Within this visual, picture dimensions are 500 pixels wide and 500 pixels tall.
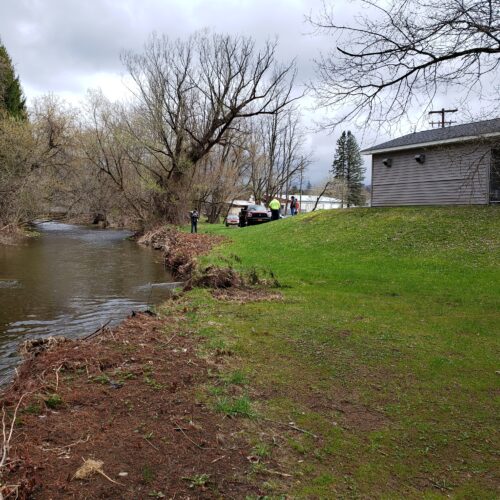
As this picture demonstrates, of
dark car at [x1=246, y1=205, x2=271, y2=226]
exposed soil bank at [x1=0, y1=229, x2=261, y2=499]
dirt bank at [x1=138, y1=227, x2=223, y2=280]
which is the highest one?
dark car at [x1=246, y1=205, x2=271, y2=226]

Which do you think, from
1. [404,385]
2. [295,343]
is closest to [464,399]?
[404,385]

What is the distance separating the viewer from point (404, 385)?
5102mm

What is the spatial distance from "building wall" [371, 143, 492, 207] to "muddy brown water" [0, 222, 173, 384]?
12331mm

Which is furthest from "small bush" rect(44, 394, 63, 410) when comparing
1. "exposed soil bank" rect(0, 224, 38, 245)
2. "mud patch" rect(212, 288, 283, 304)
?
"exposed soil bank" rect(0, 224, 38, 245)

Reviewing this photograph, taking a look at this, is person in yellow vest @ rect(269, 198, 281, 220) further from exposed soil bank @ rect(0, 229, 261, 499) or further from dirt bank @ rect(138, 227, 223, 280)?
exposed soil bank @ rect(0, 229, 261, 499)

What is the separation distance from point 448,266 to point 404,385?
325 inches

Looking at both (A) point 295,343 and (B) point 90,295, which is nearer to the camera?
(A) point 295,343

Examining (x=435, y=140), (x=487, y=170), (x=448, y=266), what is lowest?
(x=448, y=266)

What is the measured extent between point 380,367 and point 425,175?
18.0 meters

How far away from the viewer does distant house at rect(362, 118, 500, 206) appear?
19.3m

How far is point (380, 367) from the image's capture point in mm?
5645

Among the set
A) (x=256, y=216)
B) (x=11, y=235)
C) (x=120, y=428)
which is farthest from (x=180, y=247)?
(x=120, y=428)

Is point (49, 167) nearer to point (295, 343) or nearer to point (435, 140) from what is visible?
point (435, 140)

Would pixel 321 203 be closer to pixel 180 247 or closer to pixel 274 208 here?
→ pixel 274 208
